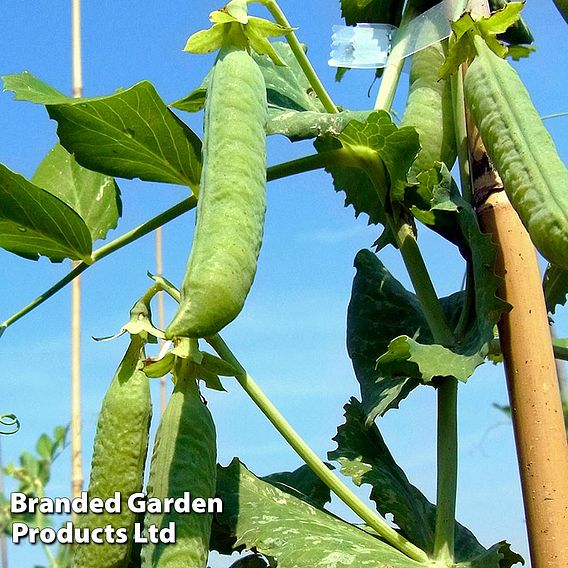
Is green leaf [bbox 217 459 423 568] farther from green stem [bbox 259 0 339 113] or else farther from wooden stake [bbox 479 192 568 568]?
green stem [bbox 259 0 339 113]

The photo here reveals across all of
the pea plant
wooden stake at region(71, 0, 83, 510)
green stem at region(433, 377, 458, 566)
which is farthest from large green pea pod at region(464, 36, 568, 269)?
wooden stake at region(71, 0, 83, 510)

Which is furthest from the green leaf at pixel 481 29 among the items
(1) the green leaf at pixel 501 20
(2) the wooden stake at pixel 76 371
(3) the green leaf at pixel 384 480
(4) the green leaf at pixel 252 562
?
(2) the wooden stake at pixel 76 371

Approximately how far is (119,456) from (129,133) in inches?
11.0

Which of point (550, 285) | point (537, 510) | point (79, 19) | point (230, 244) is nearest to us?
point (230, 244)

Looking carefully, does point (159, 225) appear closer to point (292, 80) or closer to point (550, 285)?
point (292, 80)

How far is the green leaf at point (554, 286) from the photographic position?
894 mm

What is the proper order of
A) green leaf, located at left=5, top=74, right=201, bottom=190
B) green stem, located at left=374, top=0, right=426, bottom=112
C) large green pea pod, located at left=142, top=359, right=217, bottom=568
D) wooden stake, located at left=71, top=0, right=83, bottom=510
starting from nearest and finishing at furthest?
large green pea pod, located at left=142, top=359, right=217, bottom=568, green leaf, located at left=5, top=74, right=201, bottom=190, green stem, located at left=374, top=0, right=426, bottom=112, wooden stake, located at left=71, top=0, right=83, bottom=510

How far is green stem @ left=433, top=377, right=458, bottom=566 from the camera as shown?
72cm

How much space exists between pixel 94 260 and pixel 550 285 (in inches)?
19.0

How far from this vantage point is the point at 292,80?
917mm

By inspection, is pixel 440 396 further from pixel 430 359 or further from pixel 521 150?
pixel 521 150

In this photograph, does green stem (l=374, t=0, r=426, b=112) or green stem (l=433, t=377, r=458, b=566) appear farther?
green stem (l=374, t=0, r=426, b=112)

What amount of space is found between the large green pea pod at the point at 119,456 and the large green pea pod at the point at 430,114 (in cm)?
33

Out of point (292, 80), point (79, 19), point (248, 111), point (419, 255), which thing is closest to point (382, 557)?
point (419, 255)
